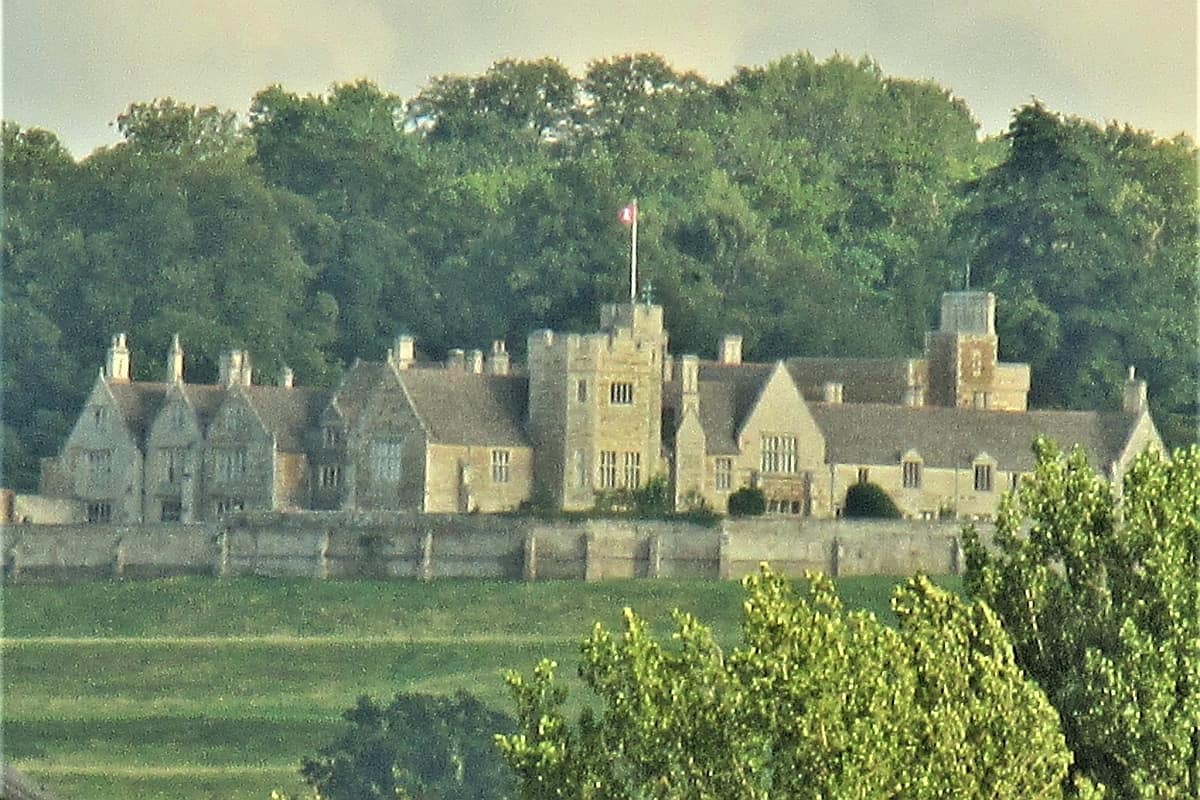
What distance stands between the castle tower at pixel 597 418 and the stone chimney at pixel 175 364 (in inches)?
432

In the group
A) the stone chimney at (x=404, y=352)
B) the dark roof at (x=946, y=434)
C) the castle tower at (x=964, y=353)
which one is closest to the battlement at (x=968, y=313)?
the castle tower at (x=964, y=353)

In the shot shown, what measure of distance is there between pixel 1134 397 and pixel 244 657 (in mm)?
22944

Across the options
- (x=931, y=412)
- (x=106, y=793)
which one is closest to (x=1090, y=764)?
(x=106, y=793)


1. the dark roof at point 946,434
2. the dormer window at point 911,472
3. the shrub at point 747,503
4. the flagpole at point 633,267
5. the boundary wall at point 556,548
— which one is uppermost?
the flagpole at point 633,267

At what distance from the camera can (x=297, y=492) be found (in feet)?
298

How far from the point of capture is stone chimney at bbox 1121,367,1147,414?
3703 inches

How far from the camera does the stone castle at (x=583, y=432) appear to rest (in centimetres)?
8669

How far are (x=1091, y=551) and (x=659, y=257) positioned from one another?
60964 millimetres

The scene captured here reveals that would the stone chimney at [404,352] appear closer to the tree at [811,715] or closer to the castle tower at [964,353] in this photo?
the castle tower at [964,353]

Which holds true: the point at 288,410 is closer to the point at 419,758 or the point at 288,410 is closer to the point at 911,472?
the point at 911,472

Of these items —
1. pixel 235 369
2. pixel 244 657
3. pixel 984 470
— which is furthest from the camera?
pixel 235 369

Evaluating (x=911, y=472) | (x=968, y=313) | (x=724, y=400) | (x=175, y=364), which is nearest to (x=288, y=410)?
(x=175, y=364)

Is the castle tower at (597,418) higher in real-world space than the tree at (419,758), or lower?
higher

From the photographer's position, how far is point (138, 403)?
94.8m
